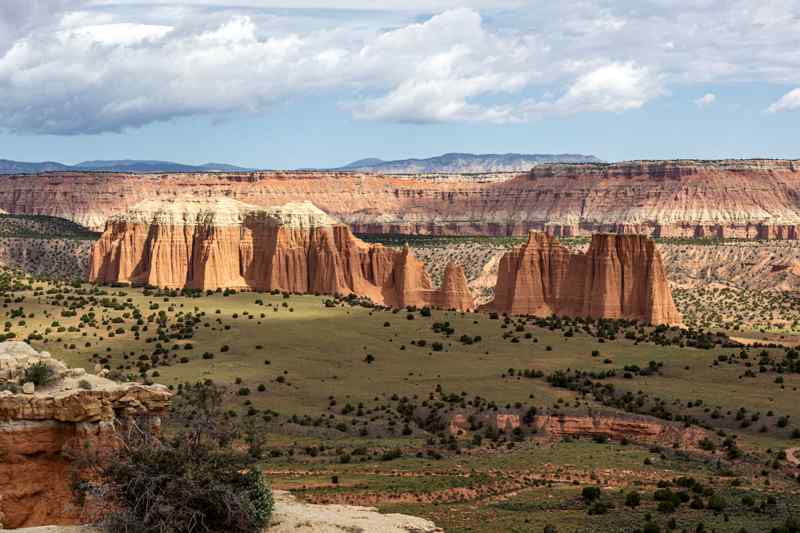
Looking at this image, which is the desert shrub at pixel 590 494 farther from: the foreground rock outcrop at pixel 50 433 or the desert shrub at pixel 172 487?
the foreground rock outcrop at pixel 50 433

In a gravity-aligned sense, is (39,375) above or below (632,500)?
above

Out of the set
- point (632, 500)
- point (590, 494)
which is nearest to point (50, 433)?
point (590, 494)

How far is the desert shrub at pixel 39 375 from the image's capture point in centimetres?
2064

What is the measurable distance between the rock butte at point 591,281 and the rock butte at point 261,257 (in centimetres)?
675

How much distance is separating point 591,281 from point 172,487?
75.4 meters

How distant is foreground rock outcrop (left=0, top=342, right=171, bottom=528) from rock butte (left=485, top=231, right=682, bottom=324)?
235ft

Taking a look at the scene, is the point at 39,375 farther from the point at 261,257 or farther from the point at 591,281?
the point at 261,257

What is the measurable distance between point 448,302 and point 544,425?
56974mm

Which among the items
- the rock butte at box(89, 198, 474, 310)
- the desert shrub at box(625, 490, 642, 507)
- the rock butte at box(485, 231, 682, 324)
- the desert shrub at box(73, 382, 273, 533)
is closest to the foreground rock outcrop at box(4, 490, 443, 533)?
the desert shrub at box(73, 382, 273, 533)

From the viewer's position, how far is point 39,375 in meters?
20.7

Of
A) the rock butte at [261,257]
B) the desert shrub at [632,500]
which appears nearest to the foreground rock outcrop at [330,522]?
the desert shrub at [632,500]

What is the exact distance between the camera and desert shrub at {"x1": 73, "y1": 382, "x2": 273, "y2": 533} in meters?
18.7

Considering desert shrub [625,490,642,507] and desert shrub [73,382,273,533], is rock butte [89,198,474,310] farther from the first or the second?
desert shrub [73,382,273,533]

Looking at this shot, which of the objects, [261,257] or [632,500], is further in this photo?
[261,257]
